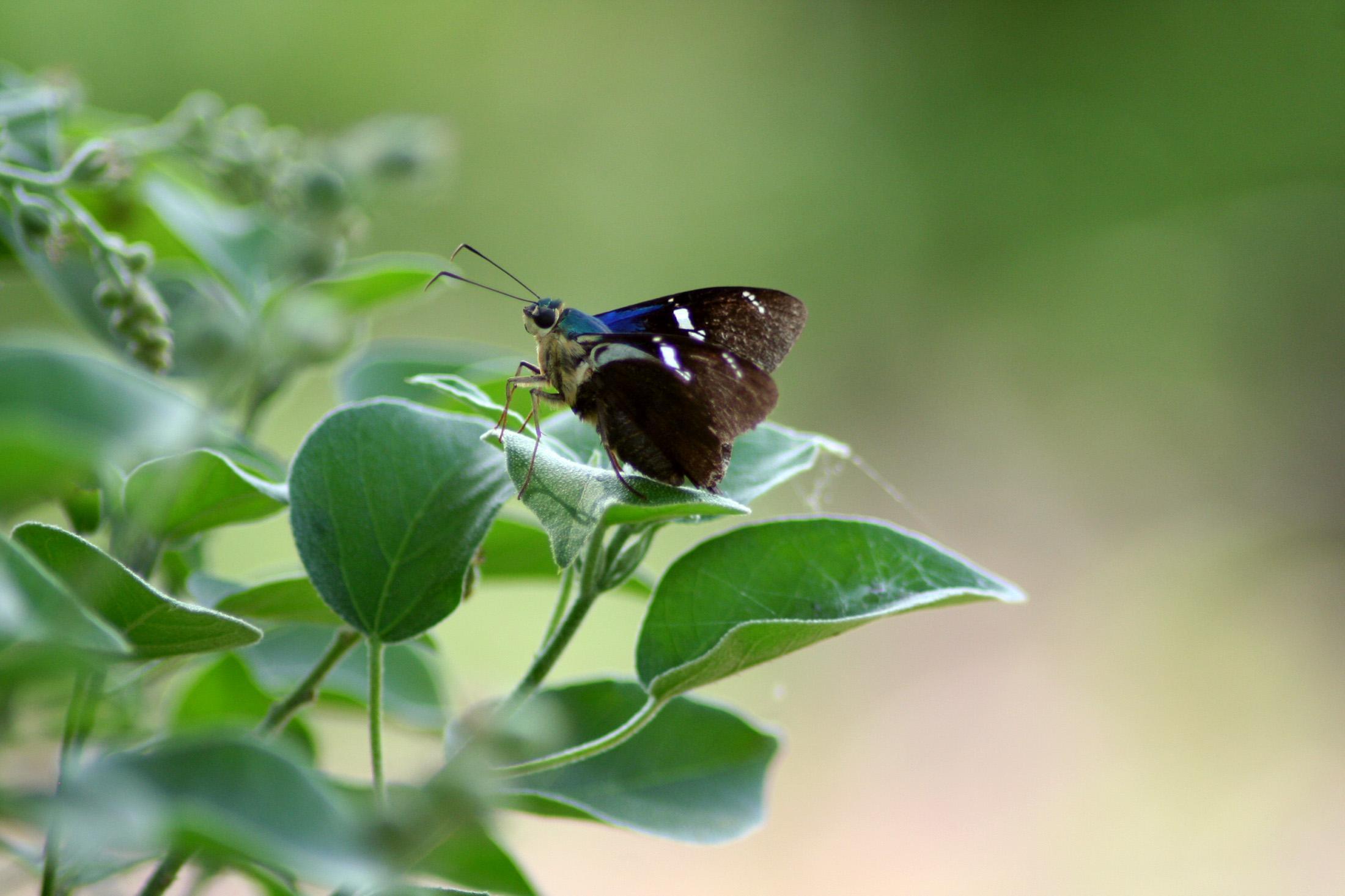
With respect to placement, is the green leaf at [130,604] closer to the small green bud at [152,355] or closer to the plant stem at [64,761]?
the plant stem at [64,761]

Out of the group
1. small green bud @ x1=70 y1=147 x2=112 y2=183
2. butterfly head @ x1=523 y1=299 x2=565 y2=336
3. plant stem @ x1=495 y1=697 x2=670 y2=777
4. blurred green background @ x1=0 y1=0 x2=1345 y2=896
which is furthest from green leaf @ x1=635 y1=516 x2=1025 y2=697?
blurred green background @ x1=0 y1=0 x2=1345 y2=896

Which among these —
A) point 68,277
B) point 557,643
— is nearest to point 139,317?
point 68,277

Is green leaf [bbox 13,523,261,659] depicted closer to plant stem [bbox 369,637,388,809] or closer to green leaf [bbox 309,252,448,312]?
plant stem [bbox 369,637,388,809]

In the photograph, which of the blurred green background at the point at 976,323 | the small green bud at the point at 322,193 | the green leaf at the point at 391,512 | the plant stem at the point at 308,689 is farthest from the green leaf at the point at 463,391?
the blurred green background at the point at 976,323

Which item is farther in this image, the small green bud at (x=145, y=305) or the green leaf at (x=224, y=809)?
the small green bud at (x=145, y=305)

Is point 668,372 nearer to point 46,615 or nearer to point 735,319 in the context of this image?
point 735,319

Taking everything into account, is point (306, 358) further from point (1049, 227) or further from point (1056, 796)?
point (1049, 227)

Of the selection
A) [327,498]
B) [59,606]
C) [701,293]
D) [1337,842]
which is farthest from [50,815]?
[1337,842]

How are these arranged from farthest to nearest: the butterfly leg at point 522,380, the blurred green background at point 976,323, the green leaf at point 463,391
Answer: the blurred green background at point 976,323, the butterfly leg at point 522,380, the green leaf at point 463,391
